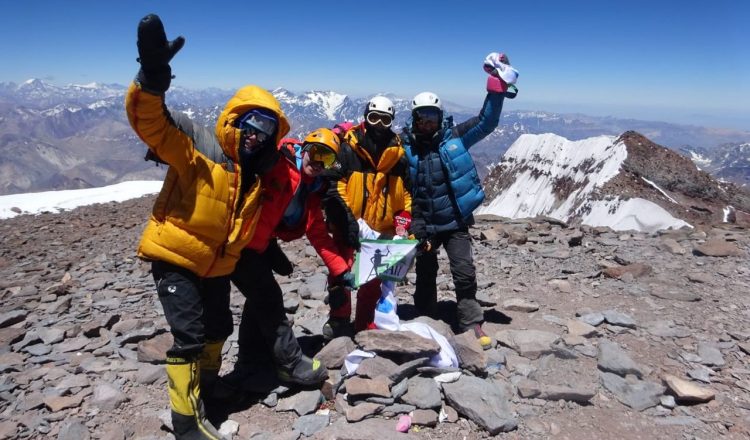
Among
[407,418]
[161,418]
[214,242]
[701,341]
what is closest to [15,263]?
[161,418]

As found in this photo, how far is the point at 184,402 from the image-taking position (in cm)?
392

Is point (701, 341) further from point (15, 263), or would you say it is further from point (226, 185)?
point (15, 263)

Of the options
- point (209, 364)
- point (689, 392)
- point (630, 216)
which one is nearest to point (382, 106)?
point (209, 364)

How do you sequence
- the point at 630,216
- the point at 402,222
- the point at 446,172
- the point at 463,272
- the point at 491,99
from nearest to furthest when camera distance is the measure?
the point at 402,222 → the point at 491,99 → the point at 446,172 → the point at 463,272 → the point at 630,216

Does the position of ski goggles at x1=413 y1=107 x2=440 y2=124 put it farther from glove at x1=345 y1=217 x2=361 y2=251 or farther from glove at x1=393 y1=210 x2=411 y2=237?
glove at x1=345 y1=217 x2=361 y2=251

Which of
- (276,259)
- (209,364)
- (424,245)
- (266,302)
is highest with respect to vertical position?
(276,259)

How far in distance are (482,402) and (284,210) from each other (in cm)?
287

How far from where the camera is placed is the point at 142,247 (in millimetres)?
3834

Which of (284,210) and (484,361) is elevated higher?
(284,210)

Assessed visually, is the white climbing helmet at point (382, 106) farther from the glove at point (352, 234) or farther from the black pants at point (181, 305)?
the black pants at point (181, 305)

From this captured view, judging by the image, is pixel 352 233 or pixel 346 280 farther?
pixel 346 280

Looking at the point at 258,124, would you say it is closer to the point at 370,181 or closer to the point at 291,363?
the point at 370,181

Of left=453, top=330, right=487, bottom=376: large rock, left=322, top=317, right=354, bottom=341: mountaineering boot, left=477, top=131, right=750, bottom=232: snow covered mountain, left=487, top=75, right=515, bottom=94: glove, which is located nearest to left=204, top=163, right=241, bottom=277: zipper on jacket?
left=322, top=317, right=354, bottom=341: mountaineering boot

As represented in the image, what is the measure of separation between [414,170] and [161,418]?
4.18 metres
